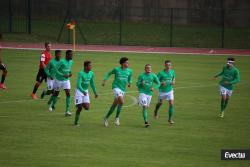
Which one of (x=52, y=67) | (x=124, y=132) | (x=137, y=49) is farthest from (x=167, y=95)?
(x=137, y=49)

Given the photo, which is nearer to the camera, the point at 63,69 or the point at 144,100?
the point at 144,100

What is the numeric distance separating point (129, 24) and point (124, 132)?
4358 centimetres

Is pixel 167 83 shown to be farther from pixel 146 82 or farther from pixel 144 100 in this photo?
pixel 144 100

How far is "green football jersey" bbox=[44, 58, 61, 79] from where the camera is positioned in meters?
27.2

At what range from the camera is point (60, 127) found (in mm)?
24516

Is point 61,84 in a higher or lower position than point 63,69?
lower

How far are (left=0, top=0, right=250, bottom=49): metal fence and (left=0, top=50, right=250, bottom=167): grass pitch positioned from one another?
2335cm

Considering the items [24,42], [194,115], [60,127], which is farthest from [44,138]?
[24,42]

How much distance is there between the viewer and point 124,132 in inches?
937

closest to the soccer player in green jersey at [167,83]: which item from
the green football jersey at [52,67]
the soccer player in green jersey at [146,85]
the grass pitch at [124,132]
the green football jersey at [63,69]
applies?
the grass pitch at [124,132]

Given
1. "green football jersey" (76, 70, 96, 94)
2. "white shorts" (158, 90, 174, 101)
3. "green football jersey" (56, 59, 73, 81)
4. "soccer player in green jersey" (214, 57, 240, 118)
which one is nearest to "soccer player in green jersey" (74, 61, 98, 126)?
"green football jersey" (76, 70, 96, 94)

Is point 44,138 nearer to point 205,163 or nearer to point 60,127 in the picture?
point 60,127

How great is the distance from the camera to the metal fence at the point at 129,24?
60438 millimetres

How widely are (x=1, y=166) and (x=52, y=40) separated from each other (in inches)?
1616
